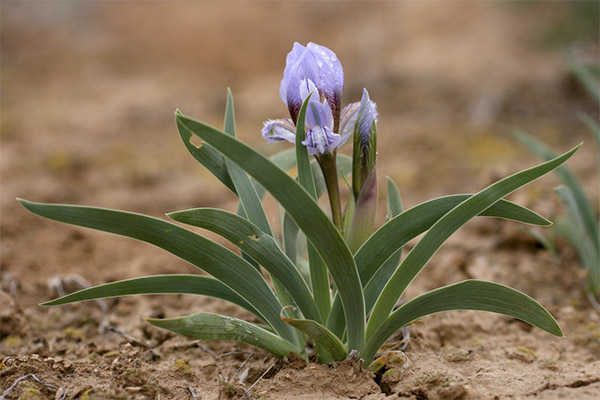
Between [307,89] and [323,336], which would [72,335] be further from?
[307,89]

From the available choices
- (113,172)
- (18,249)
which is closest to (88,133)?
(113,172)

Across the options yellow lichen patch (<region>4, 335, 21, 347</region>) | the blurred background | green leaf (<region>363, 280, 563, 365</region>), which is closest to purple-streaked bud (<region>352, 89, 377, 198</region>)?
green leaf (<region>363, 280, 563, 365</region>)

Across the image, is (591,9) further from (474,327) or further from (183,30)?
(183,30)

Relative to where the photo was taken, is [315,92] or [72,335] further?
[72,335]

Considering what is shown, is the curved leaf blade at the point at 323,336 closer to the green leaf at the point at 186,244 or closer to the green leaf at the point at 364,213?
the green leaf at the point at 186,244

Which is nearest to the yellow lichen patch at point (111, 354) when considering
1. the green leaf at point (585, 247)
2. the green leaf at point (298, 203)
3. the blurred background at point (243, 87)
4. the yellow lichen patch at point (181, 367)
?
the yellow lichen patch at point (181, 367)

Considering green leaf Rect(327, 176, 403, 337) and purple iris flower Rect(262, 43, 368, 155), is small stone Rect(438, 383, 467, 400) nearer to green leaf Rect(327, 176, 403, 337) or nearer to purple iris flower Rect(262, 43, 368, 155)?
green leaf Rect(327, 176, 403, 337)

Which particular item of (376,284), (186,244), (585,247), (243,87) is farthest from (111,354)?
(243,87)
